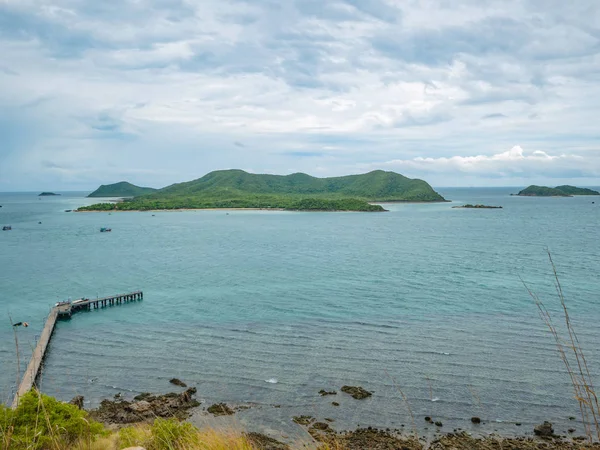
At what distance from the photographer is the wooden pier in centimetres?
2176

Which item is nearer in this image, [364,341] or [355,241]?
[364,341]

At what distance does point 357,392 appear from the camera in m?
20.7

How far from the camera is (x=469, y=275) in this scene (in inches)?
1882

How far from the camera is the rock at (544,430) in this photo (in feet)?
56.1

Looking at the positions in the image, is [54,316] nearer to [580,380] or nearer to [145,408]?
[145,408]

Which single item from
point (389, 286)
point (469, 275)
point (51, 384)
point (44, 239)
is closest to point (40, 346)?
point (51, 384)

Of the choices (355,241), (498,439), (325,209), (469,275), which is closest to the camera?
(498,439)

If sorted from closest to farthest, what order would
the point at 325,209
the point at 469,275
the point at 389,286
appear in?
the point at 389,286, the point at 469,275, the point at 325,209

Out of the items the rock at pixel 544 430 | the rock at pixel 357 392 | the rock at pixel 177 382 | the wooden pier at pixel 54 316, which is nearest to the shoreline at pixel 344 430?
the rock at pixel 544 430

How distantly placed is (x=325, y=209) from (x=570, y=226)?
3931 inches

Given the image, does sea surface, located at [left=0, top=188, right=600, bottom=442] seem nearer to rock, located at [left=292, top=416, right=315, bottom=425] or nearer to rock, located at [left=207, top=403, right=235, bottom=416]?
rock, located at [left=292, top=416, right=315, bottom=425]

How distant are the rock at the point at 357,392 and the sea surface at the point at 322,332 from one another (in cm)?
30

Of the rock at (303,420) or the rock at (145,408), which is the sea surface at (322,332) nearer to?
the rock at (303,420)

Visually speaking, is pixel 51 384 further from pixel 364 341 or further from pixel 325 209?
pixel 325 209
